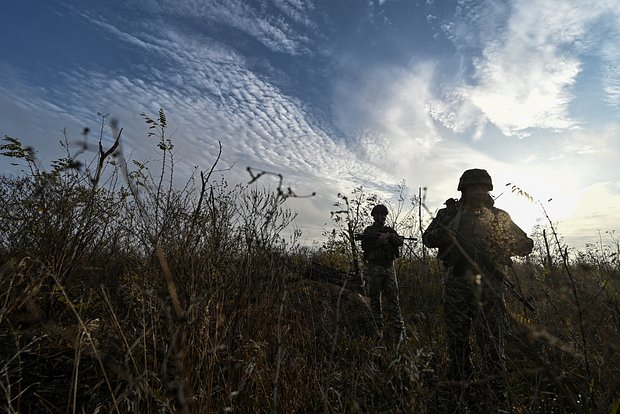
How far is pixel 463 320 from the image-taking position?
2.96 metres

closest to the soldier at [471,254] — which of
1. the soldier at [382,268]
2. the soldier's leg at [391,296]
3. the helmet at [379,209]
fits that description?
the soldier at [382,268]

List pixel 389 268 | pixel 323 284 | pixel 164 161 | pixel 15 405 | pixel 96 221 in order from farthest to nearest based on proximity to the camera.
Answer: pixel 323 284, pixel 389 268, pixel 96 221, pixel 164 161, pixel 15 405

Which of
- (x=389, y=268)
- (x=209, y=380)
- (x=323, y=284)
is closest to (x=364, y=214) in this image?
(x=323, y=284)

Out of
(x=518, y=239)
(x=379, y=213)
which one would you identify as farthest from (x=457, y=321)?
(x=379, y=213)

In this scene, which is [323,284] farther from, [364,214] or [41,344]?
[41,344]

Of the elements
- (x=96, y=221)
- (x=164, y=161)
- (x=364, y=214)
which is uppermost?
(x=364, y=214)

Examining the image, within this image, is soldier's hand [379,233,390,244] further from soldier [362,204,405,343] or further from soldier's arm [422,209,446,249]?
soldier's arm [422,209,446,249]

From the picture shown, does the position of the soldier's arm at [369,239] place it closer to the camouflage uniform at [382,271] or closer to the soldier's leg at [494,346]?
the camouflage uniform at [382,271]

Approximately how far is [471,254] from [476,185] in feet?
2.39

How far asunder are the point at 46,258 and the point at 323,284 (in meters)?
4.63

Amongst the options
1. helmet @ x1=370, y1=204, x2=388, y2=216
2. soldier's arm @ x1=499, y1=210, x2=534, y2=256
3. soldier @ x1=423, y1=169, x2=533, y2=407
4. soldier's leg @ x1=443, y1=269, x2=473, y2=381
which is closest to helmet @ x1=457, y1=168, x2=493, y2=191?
soldier @ x1=423, y1=169, x2=533, y2=407

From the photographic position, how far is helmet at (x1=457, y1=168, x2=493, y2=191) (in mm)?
3223

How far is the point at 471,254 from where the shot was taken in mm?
2887

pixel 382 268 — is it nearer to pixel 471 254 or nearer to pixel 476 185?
pixel 476 185
